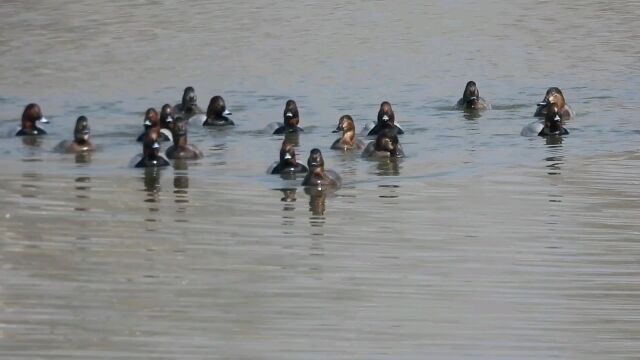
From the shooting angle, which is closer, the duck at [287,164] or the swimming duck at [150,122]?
the duck at [287,164]

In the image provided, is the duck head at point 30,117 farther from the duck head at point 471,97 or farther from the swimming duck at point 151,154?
the duck head at point 471,97

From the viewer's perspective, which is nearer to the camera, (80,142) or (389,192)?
(389,192)

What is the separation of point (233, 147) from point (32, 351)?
12041 mm

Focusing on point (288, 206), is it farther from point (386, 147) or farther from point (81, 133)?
point (81, 133)

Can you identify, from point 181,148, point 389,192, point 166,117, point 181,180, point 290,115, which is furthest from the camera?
point 166,117

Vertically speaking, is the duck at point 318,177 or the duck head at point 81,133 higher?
the duck head at point 81,133

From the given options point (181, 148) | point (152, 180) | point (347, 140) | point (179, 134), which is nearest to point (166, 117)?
point (179, 134)

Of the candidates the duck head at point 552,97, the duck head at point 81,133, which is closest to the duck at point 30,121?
the duck head at point 81,133

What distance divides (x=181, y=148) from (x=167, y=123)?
2616mm

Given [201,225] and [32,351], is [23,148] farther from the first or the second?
[32,351]

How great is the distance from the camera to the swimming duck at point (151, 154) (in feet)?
70.3

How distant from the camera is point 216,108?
2558 cm

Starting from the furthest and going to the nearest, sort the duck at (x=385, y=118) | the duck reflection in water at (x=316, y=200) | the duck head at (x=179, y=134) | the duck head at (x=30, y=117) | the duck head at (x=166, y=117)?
the duck head at (x=166, y=117) < the duck head at (x=30, y=117) < the duck at (x=385, y=118) < the duck head at (x=179, y=134) < the duck reflection in water at (x=316, y=200)

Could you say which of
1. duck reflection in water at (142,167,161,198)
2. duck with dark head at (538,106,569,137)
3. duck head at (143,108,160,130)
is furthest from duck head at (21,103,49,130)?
duck with dark head at (538,106,569,137)
